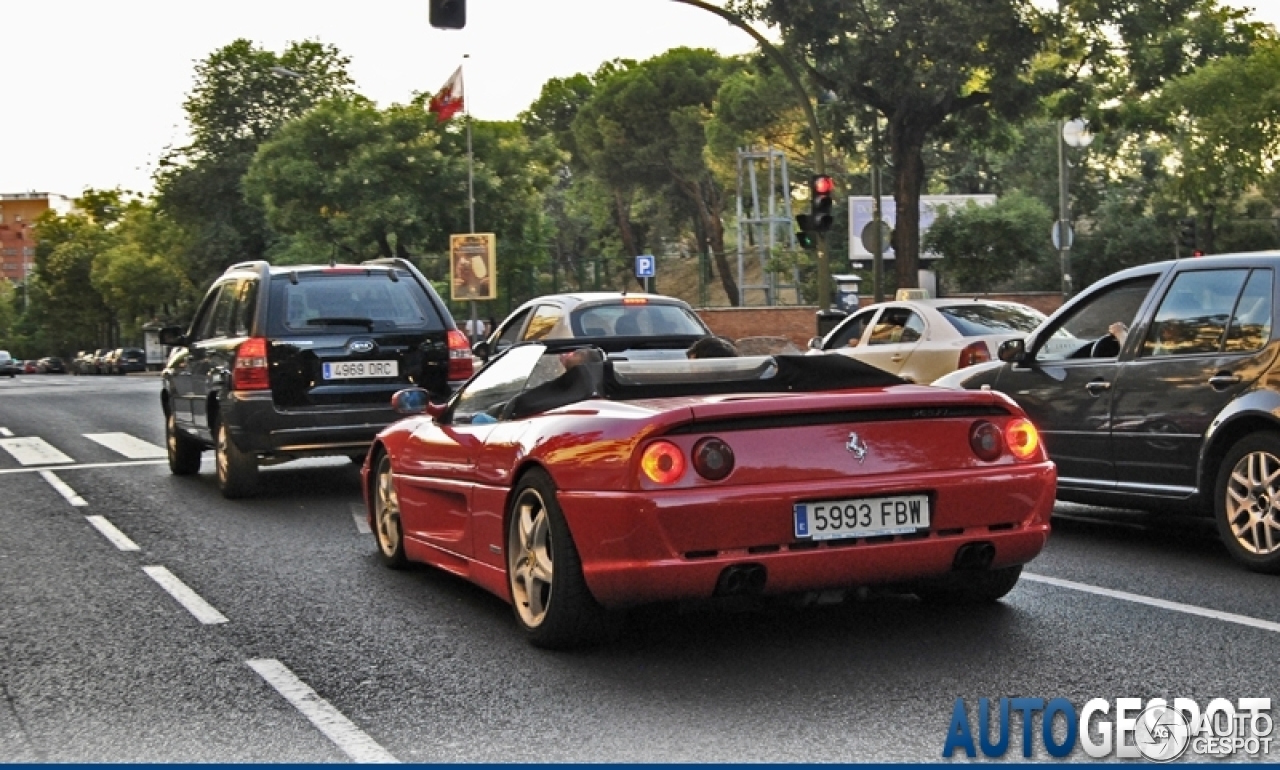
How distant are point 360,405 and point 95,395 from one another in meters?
24.4

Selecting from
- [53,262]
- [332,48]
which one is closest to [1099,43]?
[332,48]

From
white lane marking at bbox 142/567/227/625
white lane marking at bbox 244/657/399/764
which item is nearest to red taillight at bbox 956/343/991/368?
white lane marking at bbox 142/567/227/625

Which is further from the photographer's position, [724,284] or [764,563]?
[724,284]

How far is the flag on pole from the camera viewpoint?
50719mm

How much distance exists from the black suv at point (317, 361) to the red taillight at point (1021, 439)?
6817 millimetres

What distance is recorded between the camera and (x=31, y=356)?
174 meters

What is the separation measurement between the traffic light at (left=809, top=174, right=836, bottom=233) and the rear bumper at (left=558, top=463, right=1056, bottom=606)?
2065cm

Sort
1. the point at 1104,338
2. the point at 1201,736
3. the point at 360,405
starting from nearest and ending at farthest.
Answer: the point at 1201,736 < the point at 1104,338 < the point at 360,405

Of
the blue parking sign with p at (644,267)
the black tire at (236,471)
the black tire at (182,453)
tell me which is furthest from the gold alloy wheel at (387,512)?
the blue parking sign with p at (644,267)

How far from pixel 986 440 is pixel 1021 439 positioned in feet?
0.63

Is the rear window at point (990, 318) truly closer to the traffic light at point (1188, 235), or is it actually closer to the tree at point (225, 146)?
the traffic light at point (1188, 235)

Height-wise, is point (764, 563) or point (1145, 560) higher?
point (764, 563)

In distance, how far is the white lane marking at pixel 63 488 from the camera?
514 inches

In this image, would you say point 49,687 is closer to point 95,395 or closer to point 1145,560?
point 1145,560
